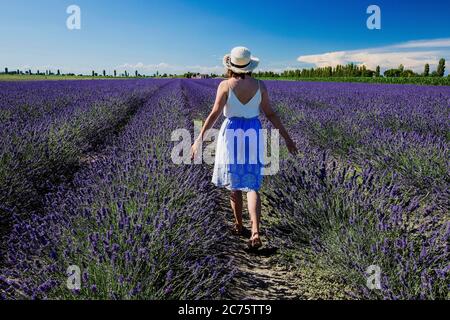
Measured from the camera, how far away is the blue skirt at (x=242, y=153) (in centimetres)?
283

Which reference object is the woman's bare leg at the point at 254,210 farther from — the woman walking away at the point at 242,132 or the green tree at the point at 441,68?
the green tree at the point at 441,68

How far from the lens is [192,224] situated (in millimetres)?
2299

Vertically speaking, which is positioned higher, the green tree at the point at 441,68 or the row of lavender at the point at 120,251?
the green tree at the point at 441,68

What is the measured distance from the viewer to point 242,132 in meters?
2.81

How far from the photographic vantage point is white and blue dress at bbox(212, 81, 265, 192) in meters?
2.82

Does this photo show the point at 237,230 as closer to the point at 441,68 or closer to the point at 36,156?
the point at 36,156

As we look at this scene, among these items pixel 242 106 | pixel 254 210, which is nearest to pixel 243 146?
pixel 242 106

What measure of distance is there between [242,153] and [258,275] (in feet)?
2.91

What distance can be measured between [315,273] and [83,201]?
160cm

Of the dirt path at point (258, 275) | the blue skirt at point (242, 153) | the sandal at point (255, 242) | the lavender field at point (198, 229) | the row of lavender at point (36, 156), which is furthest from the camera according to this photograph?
the row of lavender at point (36, 156)

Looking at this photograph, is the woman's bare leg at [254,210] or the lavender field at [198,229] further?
the woman's bare leg at [254,210]

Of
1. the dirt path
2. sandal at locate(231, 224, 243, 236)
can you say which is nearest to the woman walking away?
the dirt path

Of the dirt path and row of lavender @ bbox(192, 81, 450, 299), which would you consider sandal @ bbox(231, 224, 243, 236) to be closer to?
the dirt path

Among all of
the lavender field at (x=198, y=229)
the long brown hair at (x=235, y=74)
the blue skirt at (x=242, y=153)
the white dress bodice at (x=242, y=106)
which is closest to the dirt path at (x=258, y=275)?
the lavender field at (x=198, y=229)
